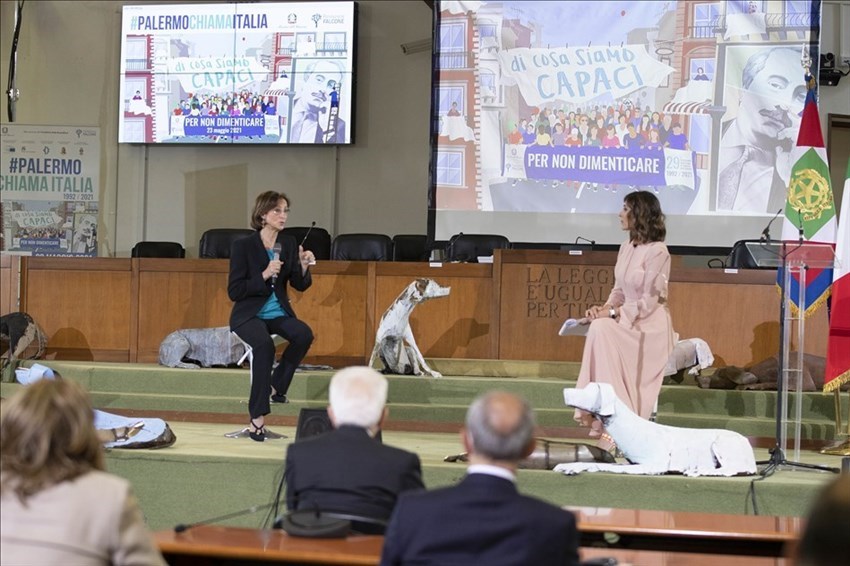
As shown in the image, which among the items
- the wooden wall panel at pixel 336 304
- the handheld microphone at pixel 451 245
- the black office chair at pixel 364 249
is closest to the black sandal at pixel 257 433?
the wooden wall panel at pixel 336 304

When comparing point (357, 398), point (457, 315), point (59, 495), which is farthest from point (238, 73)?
point (59, 495)

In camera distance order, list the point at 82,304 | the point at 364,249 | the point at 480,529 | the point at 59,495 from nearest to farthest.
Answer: the point at 59,495
the point at 480,529
the point at 82,304
the point at 364,249

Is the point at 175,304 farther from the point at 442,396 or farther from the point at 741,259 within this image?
the point at 741,259

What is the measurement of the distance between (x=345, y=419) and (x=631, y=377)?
10.9 ft

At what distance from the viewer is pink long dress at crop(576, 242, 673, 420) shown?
6.20 metres

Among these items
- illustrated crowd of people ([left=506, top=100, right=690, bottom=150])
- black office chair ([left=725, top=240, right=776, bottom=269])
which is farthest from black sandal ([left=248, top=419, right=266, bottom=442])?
illustrated crowd of people ([left=506, top=100, right=690, bottom=150])

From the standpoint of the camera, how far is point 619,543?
3498 mm

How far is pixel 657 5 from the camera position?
9.81 metres

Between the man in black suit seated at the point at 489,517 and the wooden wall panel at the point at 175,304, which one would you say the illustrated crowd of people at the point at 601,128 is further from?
the man in black suit seated at the point at 489,517

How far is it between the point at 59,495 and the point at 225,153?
414 inches

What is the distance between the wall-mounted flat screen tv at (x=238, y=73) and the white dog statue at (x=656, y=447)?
715 centimetres

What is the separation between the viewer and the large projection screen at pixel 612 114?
31.2 feet

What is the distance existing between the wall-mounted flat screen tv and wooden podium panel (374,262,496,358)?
13.1 ft

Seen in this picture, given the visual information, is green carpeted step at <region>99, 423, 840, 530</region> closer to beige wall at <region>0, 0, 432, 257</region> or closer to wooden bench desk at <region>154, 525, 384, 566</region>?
wooden bench desk at <region>154, 525, 384, 566</region>
